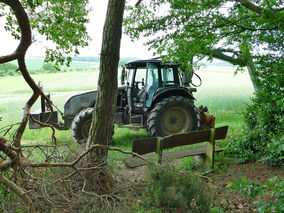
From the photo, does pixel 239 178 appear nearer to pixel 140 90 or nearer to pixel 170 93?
pixel 170 93

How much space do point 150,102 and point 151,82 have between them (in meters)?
0.52

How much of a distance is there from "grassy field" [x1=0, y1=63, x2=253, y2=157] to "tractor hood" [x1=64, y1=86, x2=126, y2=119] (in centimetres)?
79

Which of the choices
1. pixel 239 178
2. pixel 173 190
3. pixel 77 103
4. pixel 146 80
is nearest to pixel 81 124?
pixel 77 103

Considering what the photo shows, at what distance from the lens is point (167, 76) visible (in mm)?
7074

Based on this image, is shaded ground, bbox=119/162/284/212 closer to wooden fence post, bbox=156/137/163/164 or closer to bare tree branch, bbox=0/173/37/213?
wooden fence post, bbox=156/137/163/164

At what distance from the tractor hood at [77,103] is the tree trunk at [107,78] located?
3188 mm

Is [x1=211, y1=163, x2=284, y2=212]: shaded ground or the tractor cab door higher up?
the tractor cab door

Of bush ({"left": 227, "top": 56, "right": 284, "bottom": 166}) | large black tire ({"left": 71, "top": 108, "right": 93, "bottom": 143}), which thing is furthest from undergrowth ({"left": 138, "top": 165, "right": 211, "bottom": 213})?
large black tire ({"left": 71, "top": 108, "right": 93, "bottom": 143})

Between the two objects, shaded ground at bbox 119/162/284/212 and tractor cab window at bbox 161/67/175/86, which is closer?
shaded ground at bbox 119/162/284/212

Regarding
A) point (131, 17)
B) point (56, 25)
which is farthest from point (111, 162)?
point (131, 17)

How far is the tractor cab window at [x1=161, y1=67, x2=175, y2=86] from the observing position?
7003 mm

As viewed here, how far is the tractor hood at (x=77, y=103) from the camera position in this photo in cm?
677

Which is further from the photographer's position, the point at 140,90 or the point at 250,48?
the point at 140,90

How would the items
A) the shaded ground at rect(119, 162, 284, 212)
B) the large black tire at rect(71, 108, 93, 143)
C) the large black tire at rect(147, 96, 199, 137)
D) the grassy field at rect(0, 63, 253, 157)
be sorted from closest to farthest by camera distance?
1. the shaded ground at rect(119, 162, 284, 212)
2. the large black tire at rect(71, 108, 93, 143)
3. the large black tire at rect(147, 96, 199, 137)
4. the grassy field at rect(0, 63, 253, 157)
